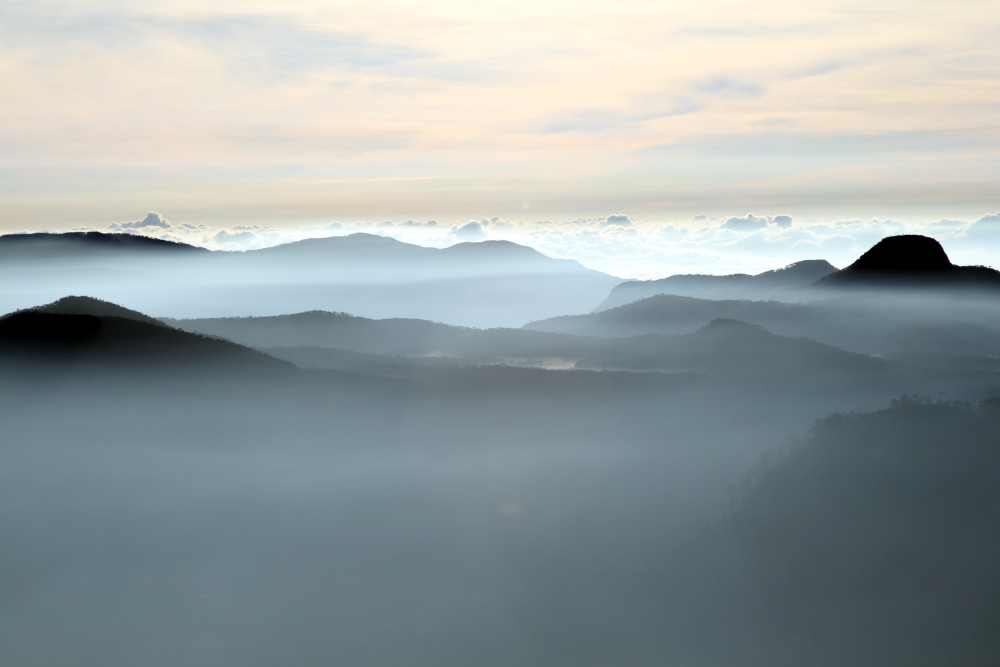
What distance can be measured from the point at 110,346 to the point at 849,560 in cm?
12839

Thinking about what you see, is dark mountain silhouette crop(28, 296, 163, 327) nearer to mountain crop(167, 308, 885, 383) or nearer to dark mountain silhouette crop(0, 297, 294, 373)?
dark mountain silhouette crop(0, 297, 294, 373)

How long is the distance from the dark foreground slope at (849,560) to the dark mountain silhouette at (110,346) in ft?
291

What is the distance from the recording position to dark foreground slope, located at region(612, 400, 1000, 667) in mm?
66688

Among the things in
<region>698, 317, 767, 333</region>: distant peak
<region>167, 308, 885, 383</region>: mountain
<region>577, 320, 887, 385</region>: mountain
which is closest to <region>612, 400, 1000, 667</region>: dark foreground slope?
<region>577, 320, 887, 385</region>: mountain

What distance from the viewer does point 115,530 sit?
267ft

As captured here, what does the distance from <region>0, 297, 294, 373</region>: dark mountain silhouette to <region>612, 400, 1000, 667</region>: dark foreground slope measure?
3490 inches

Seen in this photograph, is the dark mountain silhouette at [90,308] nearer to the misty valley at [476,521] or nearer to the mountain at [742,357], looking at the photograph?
the misty valley at [476,521]

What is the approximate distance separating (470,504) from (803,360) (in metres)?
104

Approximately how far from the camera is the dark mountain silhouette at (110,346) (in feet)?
440

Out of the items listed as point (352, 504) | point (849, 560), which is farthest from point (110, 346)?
point (849, 560)

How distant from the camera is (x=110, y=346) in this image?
139m

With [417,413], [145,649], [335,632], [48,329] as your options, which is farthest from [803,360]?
[48,329]

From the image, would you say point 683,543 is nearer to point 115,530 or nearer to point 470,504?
point 470,504

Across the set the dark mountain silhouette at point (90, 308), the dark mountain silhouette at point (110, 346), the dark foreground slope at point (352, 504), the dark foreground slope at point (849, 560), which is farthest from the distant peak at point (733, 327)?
the dark mountain silhouette at point (90, 308)
